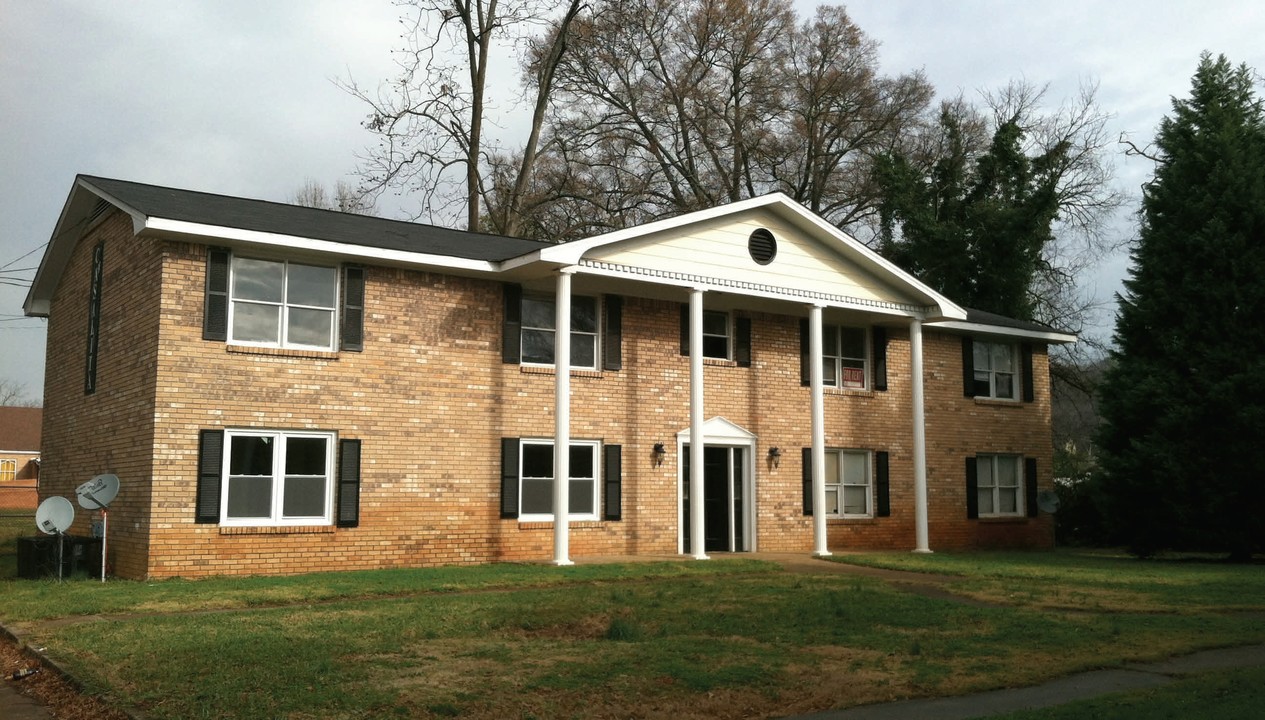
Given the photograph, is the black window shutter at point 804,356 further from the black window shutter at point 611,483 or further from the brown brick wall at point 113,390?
the brown brick wall at point 113,390

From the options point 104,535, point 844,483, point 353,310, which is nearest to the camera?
point 104,535

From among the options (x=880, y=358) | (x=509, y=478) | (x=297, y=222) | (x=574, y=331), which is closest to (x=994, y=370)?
(x=880, y=358)

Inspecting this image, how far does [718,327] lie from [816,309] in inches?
75.4

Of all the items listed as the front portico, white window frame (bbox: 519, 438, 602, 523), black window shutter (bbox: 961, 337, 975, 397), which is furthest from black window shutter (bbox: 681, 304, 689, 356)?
black window shutter (bbox: 961, 337, 975, 397)

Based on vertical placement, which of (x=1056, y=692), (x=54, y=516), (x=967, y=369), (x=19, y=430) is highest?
(x=967, y=369)

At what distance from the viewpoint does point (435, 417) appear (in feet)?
59.7

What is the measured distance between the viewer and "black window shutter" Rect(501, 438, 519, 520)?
18703 mm

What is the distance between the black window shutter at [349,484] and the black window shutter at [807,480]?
9085 mm

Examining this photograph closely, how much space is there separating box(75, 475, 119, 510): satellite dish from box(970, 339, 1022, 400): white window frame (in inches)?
697

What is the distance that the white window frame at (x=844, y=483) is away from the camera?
23.0 metres

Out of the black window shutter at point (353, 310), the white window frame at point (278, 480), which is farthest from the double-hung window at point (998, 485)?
the white window frame at point (278, 480)

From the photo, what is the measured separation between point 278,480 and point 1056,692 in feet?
38.9

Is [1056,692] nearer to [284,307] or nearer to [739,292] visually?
[739,292]

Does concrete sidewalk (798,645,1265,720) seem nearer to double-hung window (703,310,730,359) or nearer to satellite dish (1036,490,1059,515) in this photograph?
double-hung window (703,310,730,359)
